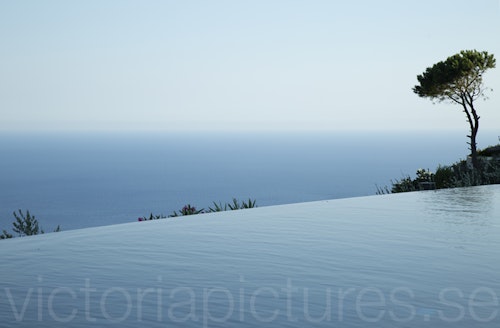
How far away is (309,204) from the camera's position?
9109 mm

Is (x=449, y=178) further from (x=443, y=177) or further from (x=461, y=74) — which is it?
(x=461, y=74)

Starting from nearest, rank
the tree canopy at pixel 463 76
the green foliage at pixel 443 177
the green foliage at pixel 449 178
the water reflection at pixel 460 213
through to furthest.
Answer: the water reflection at pixel 460 213 → the green foliage at pixel 449 178 → the green foliage at pixel 443 177 → the tree canopy at pixel 463 76

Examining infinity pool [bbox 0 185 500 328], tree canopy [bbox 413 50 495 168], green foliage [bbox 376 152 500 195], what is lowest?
infinity pool [bbox 0 185 500 328]

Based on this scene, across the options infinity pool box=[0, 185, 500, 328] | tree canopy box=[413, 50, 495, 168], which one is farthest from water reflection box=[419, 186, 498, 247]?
tree canopy box=[413, 50, 495, 168]

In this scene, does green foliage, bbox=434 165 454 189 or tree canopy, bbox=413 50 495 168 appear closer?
green foliage, bbox=434 165 454 189

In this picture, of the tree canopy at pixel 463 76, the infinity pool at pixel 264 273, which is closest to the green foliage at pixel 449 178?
the tree canopy at pixel 463 76

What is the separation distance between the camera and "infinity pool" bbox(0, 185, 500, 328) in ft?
11.2

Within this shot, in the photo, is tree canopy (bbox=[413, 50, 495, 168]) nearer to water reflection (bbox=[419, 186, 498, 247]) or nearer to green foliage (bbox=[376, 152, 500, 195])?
green foliage (bbox=[376, 152, 500, 195])

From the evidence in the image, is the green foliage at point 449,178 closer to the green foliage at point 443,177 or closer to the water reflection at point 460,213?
the green foliage at point 443,177

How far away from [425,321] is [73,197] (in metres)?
150

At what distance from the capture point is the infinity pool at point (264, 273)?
3.42 metres

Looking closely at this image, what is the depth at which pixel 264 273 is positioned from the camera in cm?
447

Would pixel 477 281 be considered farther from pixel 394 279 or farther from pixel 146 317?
pixel 146 317

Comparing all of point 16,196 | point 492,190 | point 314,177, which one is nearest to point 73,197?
point 16,196
